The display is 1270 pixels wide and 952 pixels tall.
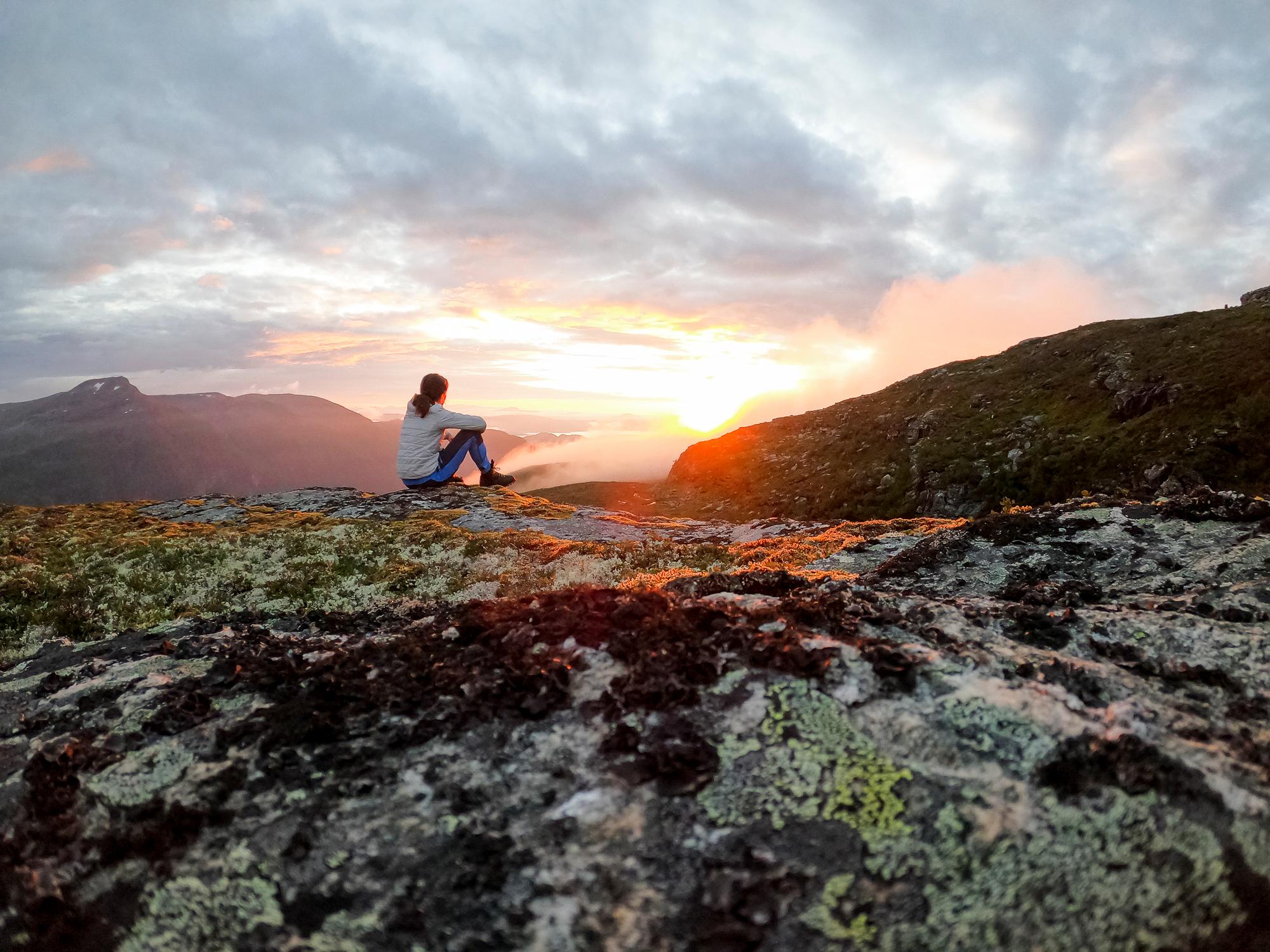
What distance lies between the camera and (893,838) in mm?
3898

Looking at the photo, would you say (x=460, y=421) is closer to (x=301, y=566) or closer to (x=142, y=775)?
(x=301, y=566)

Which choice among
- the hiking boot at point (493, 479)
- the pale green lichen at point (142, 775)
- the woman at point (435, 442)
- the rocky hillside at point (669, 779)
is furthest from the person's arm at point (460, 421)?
the pale green lichen at point (142, 775)

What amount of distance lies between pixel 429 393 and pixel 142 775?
29.7 metres

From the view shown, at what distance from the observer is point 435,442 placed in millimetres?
35656

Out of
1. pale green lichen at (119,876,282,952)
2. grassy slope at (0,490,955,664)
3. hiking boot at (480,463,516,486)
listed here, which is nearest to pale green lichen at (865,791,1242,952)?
pale green lichen at (119,876,282,952)

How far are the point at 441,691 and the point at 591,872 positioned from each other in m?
2.20

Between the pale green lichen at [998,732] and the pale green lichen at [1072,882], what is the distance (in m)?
0.39

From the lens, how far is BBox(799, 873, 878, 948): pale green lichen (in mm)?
3465

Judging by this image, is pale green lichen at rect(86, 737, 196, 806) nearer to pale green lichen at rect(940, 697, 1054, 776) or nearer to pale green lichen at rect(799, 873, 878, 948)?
pale green lichen at rect(799, 873, 878, 948)

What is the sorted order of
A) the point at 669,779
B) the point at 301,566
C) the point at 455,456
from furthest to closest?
the point at 455,456 → the point at 301,566 → the point at 669,779

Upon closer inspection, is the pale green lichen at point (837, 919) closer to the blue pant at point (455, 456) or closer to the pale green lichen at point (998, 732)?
the pale green lichen at point (998, 732)

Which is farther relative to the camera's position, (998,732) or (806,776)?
(998,732)

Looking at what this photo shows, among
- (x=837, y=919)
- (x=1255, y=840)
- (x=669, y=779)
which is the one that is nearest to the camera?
(x=837, y=919)

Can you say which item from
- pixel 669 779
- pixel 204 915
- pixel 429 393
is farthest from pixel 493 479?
pixel 669 779
